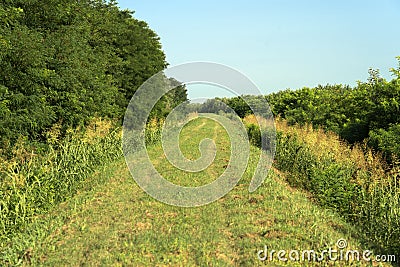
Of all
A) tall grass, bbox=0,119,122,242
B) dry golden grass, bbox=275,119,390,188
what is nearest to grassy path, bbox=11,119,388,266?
tall grass, bbox=0,119,122,242

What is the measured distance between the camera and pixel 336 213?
29.0 ft

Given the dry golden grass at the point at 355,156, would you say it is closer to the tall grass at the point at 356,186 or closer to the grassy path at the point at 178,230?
the tall grass at the point at 356,186

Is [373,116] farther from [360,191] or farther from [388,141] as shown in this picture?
[360,191]

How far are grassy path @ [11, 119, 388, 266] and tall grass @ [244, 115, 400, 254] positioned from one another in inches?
18.5

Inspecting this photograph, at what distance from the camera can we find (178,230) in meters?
7.55

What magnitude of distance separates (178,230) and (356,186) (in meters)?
4.51

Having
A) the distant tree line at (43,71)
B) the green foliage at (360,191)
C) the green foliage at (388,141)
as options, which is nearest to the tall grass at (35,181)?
the distant tree line at (43,71)

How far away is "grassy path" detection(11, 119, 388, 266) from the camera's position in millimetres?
6250

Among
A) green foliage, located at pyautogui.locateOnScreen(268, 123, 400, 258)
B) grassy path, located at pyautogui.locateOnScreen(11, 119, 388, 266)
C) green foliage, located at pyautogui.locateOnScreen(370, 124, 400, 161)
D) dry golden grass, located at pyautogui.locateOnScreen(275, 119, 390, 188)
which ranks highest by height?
green foliage, located at pyautogui.locateOnScreen(370, 124, 400, 161)

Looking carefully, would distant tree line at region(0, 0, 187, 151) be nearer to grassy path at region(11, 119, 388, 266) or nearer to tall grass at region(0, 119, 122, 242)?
tall grass at region(0, 119, 122, 242)

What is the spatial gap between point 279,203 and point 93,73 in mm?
12809

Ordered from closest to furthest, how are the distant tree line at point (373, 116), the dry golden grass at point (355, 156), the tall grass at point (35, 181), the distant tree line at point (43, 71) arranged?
the tall grass at point (35, 181)
the dry golden grass at point (355, 156)
the distant tree line at point (43, 71)
the distant tree line at point (373, 116)

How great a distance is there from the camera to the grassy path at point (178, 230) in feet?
20.5

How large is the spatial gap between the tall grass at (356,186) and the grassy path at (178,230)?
47cm
